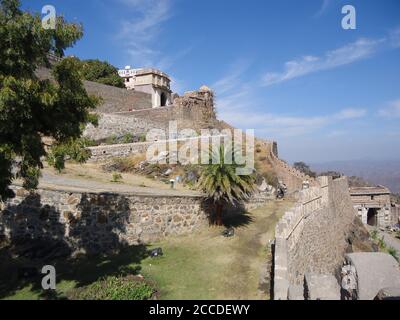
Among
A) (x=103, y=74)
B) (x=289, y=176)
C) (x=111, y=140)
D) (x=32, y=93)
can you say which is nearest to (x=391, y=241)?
(x=289, y=176)

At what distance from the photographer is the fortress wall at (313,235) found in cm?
1146

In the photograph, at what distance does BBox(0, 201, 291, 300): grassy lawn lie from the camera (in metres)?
10.4

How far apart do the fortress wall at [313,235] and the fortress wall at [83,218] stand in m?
5.67

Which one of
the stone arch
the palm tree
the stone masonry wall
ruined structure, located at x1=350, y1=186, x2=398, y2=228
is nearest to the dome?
the stone arch

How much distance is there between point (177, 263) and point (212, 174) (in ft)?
15.5

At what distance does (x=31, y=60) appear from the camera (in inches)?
345

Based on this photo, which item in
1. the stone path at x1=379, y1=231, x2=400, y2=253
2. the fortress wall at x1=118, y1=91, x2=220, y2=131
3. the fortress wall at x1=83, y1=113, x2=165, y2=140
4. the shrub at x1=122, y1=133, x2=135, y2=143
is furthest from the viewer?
the fortress wall at x1=118, y1=91, x2=220, y2=131

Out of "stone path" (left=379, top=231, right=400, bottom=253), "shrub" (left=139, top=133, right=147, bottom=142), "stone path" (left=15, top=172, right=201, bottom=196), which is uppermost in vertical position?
"shrub" (left=139, top=133, right=147, bottom=142)

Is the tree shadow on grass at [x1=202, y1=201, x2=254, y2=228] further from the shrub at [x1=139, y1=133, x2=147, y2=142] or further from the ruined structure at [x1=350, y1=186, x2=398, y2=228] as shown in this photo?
the ruined structure at [x1=350, y1=186, x2=398, y2=228]

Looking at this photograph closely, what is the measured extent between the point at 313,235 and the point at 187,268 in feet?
29.4

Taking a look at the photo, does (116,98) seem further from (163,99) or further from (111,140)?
(163,99)

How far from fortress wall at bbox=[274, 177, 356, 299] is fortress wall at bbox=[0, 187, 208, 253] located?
5673mm

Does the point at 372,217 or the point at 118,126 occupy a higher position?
the point at 118,126

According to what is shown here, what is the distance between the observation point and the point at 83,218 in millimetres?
13602
